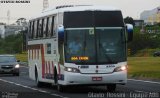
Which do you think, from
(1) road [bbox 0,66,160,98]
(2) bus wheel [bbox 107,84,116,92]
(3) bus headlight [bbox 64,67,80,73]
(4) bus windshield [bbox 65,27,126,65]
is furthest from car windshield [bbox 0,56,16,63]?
(3) bus headlight [bbox 64,67,80,73]

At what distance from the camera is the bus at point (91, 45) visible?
77.4 ft

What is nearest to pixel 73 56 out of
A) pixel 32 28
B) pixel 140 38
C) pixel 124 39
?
pixel 124 39

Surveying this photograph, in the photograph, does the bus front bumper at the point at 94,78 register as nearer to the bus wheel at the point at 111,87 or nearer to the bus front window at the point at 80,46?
the bus front window at the point at 80,46

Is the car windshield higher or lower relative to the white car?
higher

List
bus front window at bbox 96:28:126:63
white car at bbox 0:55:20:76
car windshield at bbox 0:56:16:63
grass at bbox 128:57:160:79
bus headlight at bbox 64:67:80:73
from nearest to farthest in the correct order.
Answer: bus headlight at bbox 64:67:80:73 < bus front window at bbox 96:28:126:63 < grass at bbox 128:57:160:79 < white car at bbox 0:55:20:76 < car windshield at bbox 0:56:16:63

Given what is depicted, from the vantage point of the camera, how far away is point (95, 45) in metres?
23.8

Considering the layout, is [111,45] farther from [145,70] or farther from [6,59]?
[6,59]

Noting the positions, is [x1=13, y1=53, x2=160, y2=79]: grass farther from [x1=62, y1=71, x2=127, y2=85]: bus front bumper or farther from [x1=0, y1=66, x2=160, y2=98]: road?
[x1=62, y1=71, x2=127, y2=85]: bus front bumper

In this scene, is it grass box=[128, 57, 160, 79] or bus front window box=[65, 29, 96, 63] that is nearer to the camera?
bus front window box=[65, 29, 96, 63]

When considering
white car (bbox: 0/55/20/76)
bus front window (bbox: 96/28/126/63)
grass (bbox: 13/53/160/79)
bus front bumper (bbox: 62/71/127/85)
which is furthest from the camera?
white car (bbox: 0/55/20/76)

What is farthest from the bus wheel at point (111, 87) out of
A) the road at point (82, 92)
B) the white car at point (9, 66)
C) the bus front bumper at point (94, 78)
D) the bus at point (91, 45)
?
the white car at point (9, 66)

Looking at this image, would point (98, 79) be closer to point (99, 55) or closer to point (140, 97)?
point (99, 55)

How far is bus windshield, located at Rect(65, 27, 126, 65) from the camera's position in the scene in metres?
23.8

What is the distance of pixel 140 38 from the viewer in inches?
5615
